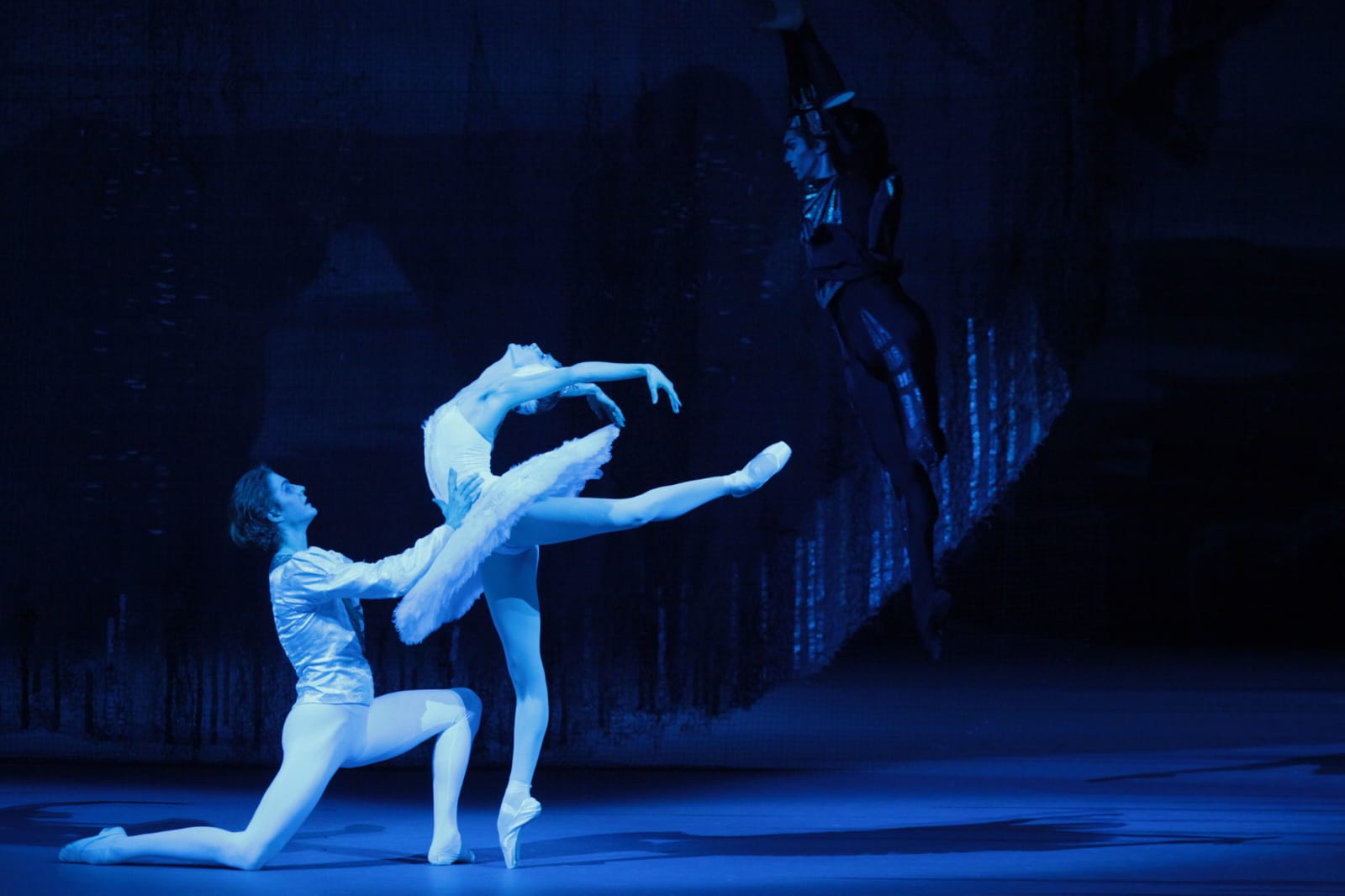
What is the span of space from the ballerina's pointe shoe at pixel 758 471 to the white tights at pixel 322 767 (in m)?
0.89

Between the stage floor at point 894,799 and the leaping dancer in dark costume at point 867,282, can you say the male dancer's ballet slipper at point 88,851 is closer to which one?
the stage floor at point 894,799

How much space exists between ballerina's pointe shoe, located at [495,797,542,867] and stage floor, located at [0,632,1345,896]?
0.09m

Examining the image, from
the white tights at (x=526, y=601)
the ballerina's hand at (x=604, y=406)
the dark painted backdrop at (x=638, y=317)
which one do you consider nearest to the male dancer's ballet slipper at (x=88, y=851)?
the white tights at (x=526, y=601)

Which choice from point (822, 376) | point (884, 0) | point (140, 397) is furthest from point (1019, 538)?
point (140, 397)

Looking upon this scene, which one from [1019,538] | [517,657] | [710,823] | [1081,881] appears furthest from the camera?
[1019,538]

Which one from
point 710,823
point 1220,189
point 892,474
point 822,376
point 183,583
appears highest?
point 1220,189

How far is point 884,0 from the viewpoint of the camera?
5.59 m

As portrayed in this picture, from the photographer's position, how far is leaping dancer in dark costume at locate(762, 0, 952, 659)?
548 cm

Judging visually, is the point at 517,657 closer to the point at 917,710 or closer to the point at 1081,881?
the point at 1081,881

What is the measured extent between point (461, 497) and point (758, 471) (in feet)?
2.46

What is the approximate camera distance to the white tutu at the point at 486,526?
3.56m

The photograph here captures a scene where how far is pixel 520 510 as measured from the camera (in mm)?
3557

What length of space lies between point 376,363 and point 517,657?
2165 millimetres

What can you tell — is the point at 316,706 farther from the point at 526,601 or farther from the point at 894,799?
the point at 894,799
